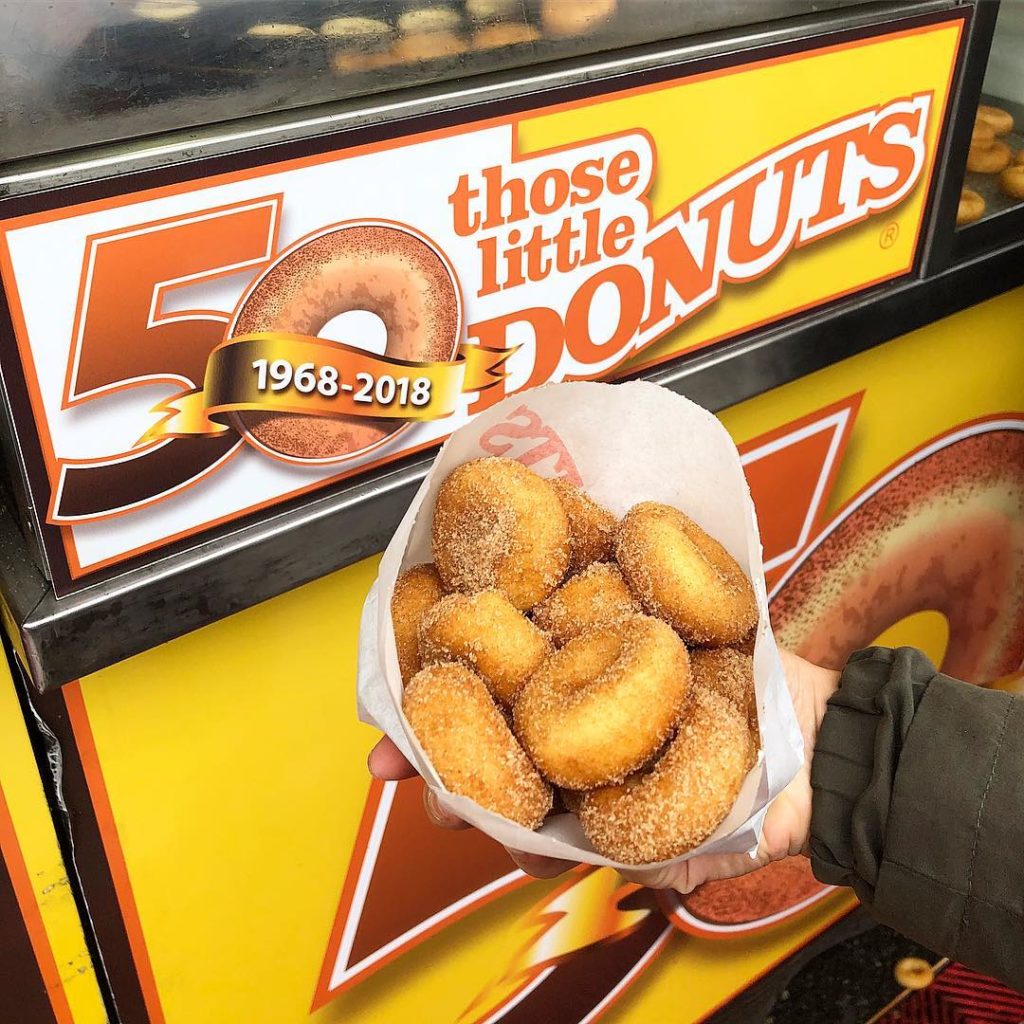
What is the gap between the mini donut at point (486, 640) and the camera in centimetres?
111

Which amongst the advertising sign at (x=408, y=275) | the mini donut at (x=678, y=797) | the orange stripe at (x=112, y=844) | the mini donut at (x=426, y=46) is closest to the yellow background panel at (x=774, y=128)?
the advertising sign at (x=408, y=275)

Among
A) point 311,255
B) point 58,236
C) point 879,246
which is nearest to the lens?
point 58,236

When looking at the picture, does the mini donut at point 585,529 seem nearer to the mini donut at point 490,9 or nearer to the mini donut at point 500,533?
the mini donut at point 500,533

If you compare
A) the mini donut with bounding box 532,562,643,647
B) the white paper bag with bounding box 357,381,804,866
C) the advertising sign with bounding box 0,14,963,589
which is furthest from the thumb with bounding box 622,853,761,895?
the advertising sign with bounding box 0,14,963,589

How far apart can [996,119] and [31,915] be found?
2.30m

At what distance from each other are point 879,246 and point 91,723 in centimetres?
147

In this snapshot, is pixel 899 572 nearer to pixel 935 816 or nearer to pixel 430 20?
pixel 935 816

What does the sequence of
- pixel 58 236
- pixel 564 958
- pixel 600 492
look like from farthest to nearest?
pixel 564 958 → pixel 600 492 → pixel 58 236

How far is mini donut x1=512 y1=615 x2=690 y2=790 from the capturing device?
3.43 feet

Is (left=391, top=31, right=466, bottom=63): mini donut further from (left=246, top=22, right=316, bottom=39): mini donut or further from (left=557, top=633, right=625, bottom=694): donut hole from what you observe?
(left=557, top=633, right=625, bottom=694): donut hole

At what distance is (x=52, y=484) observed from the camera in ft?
3.49

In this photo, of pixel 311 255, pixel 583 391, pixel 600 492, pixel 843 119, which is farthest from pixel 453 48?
pixel 843 119

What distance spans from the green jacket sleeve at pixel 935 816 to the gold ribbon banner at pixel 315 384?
0.68 meters

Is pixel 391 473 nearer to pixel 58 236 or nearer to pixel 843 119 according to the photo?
pixel 58 236
